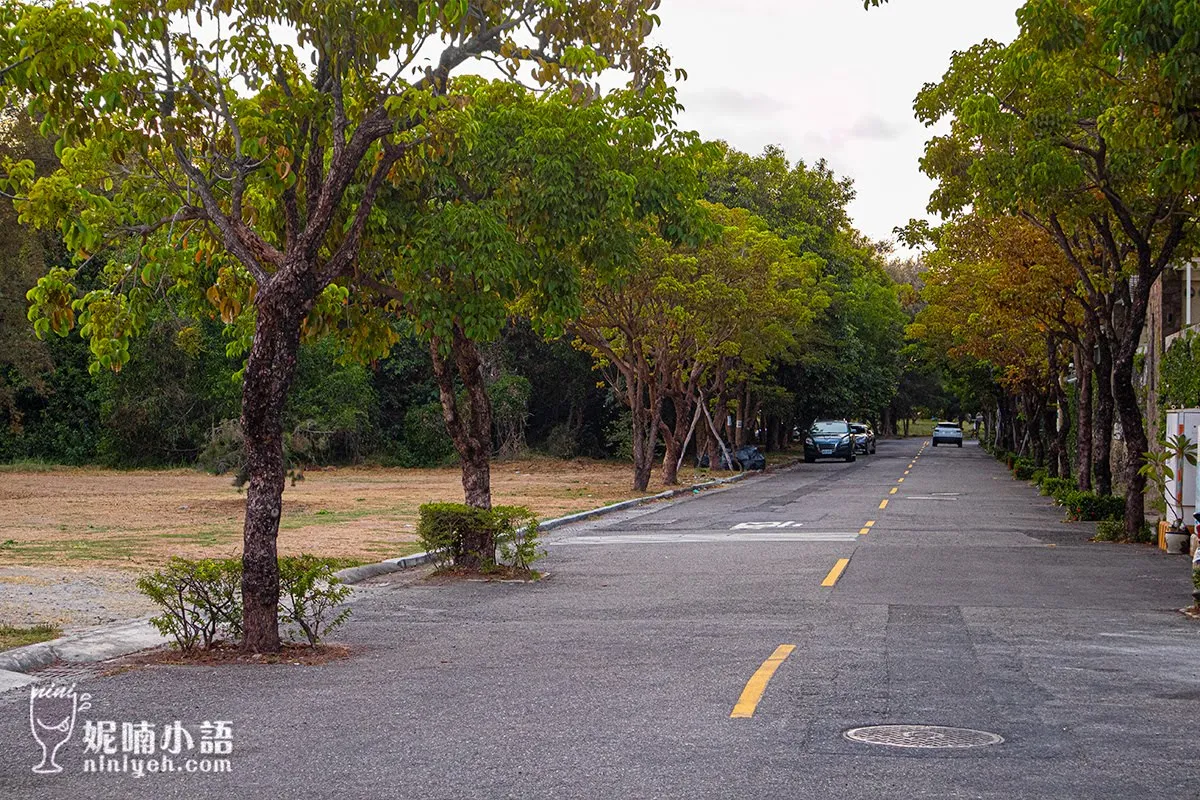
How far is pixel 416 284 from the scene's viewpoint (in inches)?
574

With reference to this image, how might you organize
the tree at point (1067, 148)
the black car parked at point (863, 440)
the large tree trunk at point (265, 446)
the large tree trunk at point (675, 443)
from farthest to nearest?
the black car parked at point (863, 440)
the large tree trunk at point (675, 443)
the tree at point (1067, 148)
the large tree trunk at point (265, 446)

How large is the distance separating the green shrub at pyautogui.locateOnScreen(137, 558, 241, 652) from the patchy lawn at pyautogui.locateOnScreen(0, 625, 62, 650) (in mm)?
955

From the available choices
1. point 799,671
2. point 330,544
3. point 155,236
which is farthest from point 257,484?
point 330,544

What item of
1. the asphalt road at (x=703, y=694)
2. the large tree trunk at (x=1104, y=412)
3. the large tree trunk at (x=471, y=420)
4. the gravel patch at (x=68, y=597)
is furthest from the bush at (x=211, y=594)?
the large tree trunk at (x=1104, y=412)

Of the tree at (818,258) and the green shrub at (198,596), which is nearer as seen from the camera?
the green shrub at (198,596)

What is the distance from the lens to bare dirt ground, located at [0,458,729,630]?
14102mm

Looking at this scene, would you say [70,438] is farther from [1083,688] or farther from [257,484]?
[1083,688]

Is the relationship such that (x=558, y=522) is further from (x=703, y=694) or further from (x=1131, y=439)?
(x=703, y=694)

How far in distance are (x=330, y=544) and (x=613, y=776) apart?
569 inches

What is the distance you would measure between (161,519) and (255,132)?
1652cm

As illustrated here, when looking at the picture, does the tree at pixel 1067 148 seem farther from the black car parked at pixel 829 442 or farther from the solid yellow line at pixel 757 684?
the black car parked at pixel 829 442

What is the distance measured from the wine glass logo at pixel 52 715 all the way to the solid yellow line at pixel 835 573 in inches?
331

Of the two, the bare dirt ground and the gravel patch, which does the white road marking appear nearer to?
the bare dirt ground

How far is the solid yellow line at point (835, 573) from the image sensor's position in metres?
15.0
